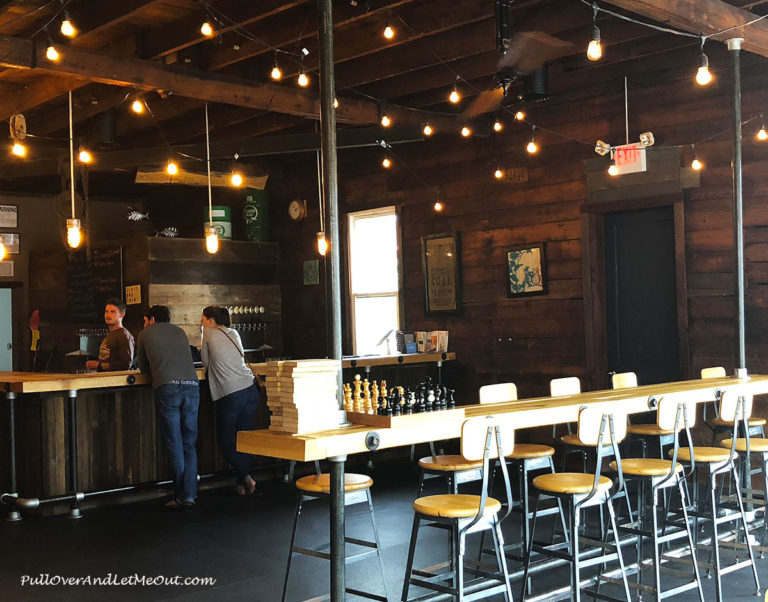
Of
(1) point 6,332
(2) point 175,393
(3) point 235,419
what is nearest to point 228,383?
(3) point 235,419

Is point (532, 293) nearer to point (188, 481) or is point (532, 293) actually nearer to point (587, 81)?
point (587, 81)

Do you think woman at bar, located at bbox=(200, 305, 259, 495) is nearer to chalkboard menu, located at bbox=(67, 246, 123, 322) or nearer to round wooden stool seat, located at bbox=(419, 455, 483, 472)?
round wooden stool seat, located at bbox=(419, 455, 483, 472)

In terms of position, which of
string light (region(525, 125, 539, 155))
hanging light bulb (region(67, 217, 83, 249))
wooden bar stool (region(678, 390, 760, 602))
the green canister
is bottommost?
wooden bar stool (region(678, 390, 760, 602))

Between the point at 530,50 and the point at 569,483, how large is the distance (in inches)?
131

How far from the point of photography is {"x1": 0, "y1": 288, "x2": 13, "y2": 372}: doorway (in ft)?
37.6

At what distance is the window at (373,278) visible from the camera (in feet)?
32.0

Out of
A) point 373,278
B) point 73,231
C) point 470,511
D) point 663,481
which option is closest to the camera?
point 470,511

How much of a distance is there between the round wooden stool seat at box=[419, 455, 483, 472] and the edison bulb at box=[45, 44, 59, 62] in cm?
362

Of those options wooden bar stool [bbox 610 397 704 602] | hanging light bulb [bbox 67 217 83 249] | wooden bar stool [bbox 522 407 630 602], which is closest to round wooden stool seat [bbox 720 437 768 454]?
wooden bar stool [bbox 610 397 704 602]

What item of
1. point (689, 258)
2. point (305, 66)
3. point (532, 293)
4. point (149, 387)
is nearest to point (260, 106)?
point (305, 66)

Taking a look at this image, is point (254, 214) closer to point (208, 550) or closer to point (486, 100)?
point (486, 100)

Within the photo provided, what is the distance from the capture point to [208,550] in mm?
5602

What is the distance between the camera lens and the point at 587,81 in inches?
306

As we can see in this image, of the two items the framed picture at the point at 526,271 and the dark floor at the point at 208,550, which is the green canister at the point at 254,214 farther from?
the dark floor at the point at 208,550
